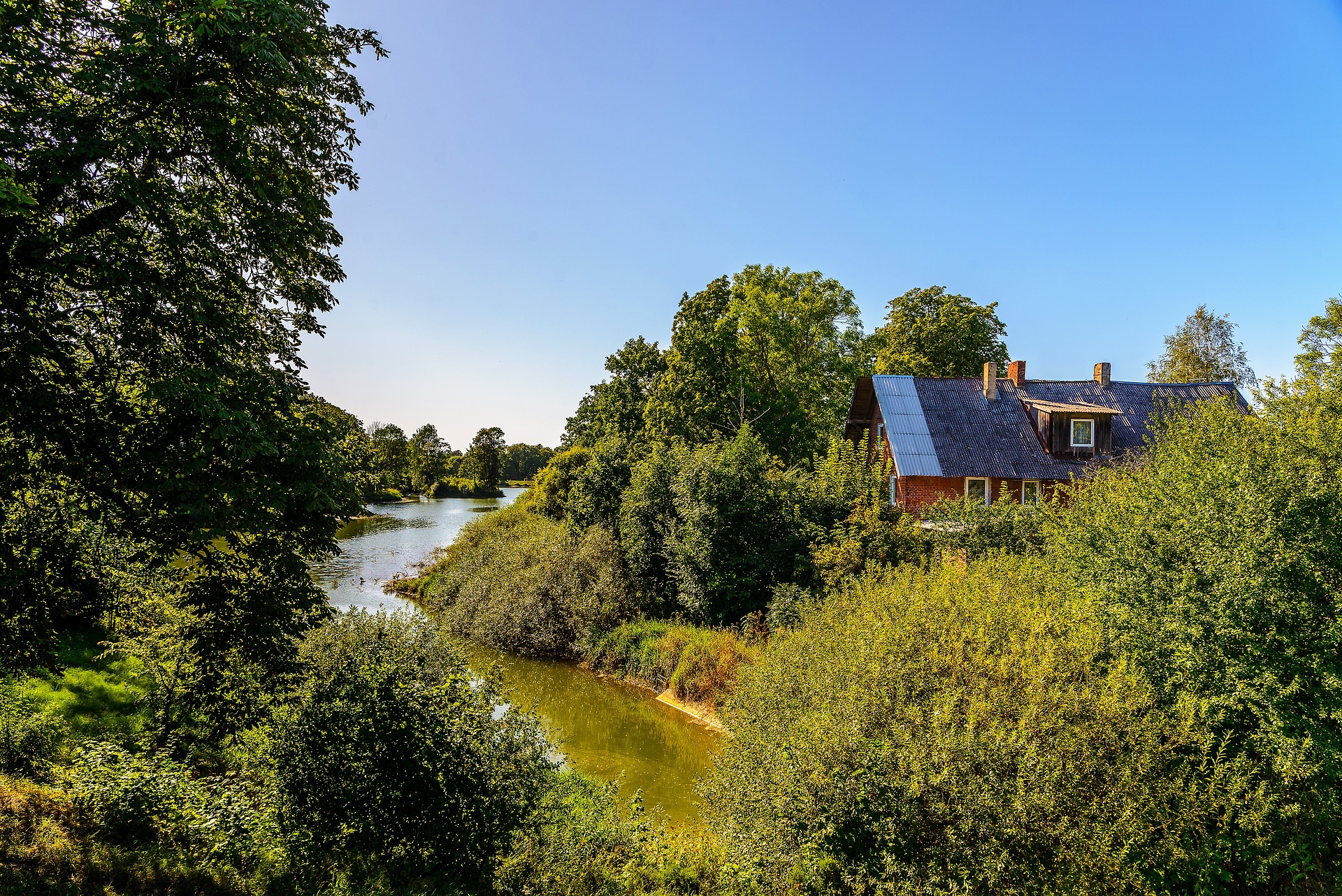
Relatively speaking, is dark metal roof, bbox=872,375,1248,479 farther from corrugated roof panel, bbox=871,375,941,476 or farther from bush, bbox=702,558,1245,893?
bush, bbox=702,558,1245,893

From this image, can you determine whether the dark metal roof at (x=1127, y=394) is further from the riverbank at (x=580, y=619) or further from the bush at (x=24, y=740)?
the bush at (x=24, y=740)

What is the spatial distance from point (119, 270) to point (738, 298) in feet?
105

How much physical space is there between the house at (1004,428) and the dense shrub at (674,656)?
1039 centimetres

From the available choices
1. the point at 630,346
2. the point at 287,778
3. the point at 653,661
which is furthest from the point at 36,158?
the point at 630,346

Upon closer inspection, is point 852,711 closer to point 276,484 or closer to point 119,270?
point 276,484

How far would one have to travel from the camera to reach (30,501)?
8.39 m

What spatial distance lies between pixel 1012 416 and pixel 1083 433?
276cm

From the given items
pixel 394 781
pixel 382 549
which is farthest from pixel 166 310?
pixel 382 549

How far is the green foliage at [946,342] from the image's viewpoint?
1540 inches

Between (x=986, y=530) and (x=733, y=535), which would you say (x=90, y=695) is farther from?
(x=986, y=530)

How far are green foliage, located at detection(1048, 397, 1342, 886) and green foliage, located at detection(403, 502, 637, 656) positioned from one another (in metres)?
16.6

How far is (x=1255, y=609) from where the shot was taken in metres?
9.31

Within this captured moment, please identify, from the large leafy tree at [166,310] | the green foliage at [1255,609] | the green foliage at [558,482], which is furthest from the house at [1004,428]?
the large leafy tree at [166,310]

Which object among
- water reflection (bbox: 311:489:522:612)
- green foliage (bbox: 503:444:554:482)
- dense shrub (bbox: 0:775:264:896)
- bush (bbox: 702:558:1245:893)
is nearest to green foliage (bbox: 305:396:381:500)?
water reflection (bbox: 311:489:522:612)
